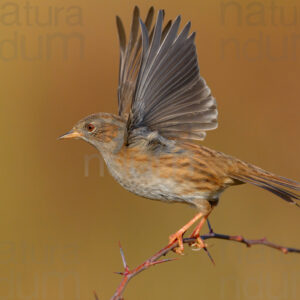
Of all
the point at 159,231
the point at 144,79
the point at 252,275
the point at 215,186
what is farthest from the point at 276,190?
the point at 159,231

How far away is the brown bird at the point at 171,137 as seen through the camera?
3.75m

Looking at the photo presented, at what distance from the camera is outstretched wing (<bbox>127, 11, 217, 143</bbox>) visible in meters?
3.72

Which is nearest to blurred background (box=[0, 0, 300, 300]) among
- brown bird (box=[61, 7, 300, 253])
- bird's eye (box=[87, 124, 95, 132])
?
brown bird (box=[61, 7, 300, 253])

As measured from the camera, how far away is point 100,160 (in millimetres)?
5418

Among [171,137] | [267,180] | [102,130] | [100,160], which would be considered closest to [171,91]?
[171,137]

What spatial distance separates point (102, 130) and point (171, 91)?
27.3 inches

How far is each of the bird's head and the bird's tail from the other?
3.11ft

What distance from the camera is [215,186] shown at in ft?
13.7

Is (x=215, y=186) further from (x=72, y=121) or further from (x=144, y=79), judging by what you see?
(x=72, y=121)

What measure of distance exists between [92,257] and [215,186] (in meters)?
2.43

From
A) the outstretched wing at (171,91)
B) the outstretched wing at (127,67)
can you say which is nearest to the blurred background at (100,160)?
the outstretched wing at (127,67)

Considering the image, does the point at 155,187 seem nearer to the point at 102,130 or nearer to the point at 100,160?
the point at 102,130

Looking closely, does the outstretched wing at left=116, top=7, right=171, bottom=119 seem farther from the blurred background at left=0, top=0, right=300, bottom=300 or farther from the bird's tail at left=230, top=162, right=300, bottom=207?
the blurred background at left=0, top=0, right=300, bottom=300

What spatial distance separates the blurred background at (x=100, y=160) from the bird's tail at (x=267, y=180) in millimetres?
1764
